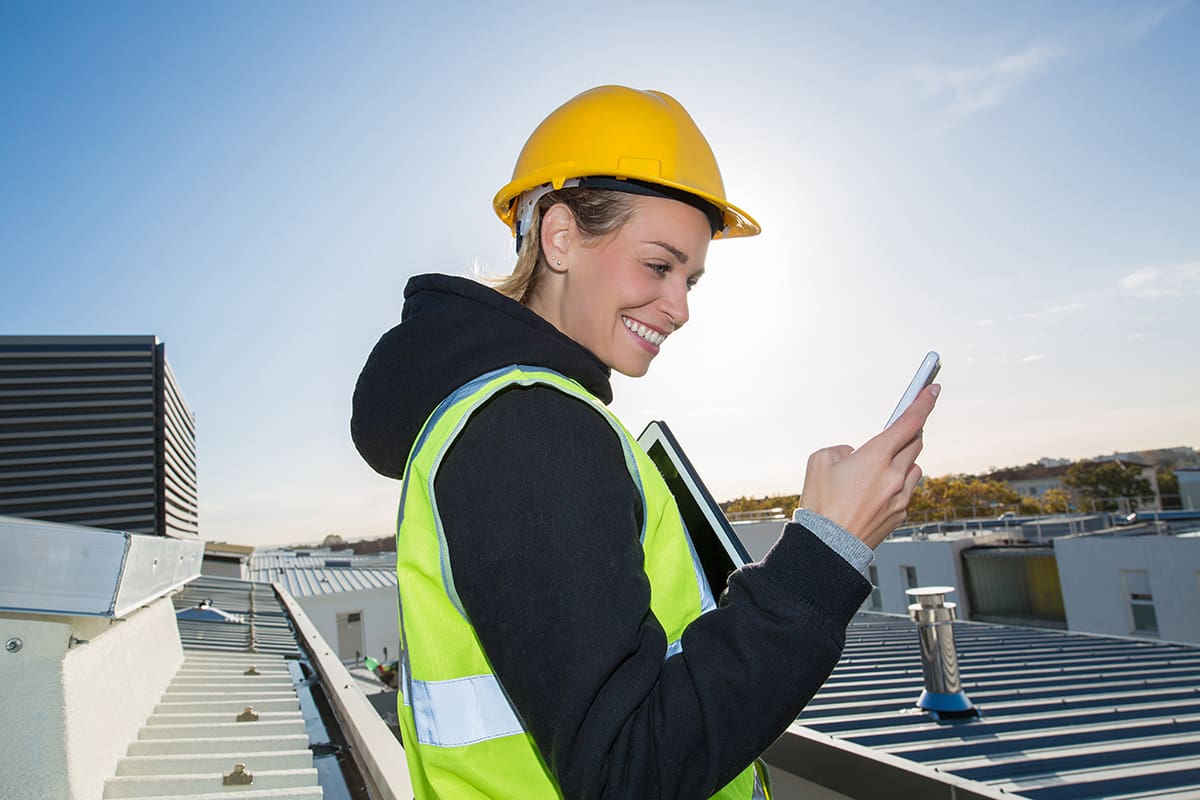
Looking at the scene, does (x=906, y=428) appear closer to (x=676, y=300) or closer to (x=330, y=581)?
(x=676, y=300)

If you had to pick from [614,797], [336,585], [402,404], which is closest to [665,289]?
[402,404]

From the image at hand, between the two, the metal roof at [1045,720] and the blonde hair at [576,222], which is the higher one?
the blonde hair at [576,222]

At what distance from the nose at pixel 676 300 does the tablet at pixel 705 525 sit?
31cm

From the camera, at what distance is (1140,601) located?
16.2m

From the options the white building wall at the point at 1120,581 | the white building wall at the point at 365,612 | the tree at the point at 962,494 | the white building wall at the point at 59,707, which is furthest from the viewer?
the tree at the point at 962,494

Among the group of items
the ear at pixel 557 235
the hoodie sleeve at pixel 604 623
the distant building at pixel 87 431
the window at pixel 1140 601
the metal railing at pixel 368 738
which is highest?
the distant building at pixel 87 431

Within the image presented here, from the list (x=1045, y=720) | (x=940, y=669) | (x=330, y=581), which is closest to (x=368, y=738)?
(x=940, y=669)

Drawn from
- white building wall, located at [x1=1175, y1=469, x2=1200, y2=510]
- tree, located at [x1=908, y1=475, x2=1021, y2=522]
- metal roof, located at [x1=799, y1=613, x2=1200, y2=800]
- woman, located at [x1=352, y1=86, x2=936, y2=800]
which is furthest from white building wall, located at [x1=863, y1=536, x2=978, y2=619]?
tree, located at [x1=908, y1=475, x2=1021, y2=522]

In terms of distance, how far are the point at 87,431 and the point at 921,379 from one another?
26.7 ft

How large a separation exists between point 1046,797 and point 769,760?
1404 mm

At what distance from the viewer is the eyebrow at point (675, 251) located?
1.39 metres

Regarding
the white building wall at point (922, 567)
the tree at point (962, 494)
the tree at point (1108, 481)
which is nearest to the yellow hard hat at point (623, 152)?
the white building wall at point (922, 567)

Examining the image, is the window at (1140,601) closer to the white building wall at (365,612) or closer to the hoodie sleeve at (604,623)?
the hoodie sleeve at (604,623)

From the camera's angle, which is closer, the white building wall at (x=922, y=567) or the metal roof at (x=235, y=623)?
the metal roof at (x=235, y=623)
